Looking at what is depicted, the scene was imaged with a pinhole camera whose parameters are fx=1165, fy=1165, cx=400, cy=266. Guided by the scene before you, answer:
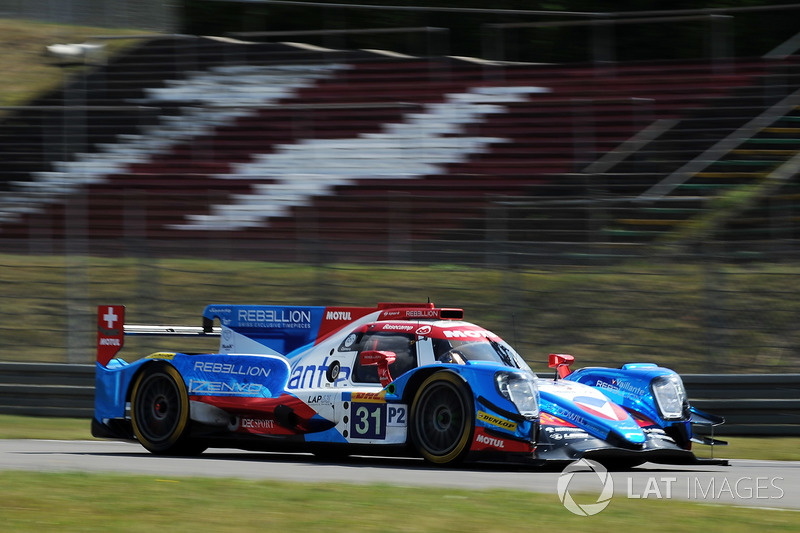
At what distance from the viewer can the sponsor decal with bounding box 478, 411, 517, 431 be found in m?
7.84

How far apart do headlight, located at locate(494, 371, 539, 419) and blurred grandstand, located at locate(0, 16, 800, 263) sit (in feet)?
14.7

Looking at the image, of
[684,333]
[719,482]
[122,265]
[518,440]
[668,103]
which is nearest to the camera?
[719,482]

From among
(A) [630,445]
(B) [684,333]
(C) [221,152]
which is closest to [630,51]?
(C) [221,152]

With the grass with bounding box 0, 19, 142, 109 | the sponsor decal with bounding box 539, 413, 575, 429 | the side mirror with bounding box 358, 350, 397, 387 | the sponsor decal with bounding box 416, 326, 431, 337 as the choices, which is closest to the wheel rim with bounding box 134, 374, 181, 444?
the side mirror with bounding box 358, 350, 397, 387

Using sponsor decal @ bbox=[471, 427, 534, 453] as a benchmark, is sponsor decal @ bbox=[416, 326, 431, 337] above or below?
above

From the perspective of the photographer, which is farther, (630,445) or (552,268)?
(552,268)

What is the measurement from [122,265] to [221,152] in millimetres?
5753

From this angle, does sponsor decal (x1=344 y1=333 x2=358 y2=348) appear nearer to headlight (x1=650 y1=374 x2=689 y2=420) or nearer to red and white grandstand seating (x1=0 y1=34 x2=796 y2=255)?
headlight (x1=650 y1=374 x2=689 y2=420)

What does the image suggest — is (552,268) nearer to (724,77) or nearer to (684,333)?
(684,333)

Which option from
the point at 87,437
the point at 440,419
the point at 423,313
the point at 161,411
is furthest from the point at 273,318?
the point at 87,437

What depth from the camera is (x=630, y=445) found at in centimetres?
789

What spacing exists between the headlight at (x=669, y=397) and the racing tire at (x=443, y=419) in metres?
1.55

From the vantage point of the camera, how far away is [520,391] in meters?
7.95

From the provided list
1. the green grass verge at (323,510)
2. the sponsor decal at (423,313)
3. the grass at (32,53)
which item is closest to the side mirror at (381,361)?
the sponsor decal at (423,313)
